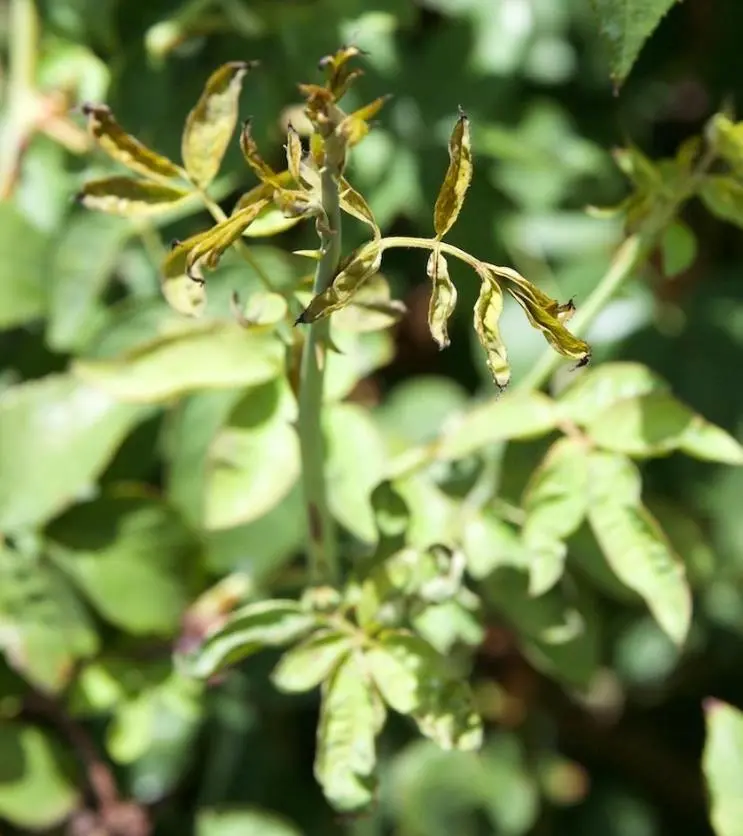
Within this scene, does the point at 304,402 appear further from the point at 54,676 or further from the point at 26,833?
the point at 26,833

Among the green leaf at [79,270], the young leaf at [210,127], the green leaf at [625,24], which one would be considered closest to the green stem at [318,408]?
the young leaf at [210,127]

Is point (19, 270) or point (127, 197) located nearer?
point (127, 197)

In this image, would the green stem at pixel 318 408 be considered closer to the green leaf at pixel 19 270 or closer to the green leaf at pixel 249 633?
the green leaf at pixel 249 633

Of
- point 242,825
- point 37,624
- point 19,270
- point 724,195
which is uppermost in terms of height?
point 724,195

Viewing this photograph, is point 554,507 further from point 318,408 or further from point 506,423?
point 318,408

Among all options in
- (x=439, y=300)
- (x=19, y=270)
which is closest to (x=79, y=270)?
(x=19, y=270)

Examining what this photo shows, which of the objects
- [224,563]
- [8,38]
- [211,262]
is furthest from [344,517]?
[8,38]

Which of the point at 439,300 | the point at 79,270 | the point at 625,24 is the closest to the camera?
the point at 439,300
